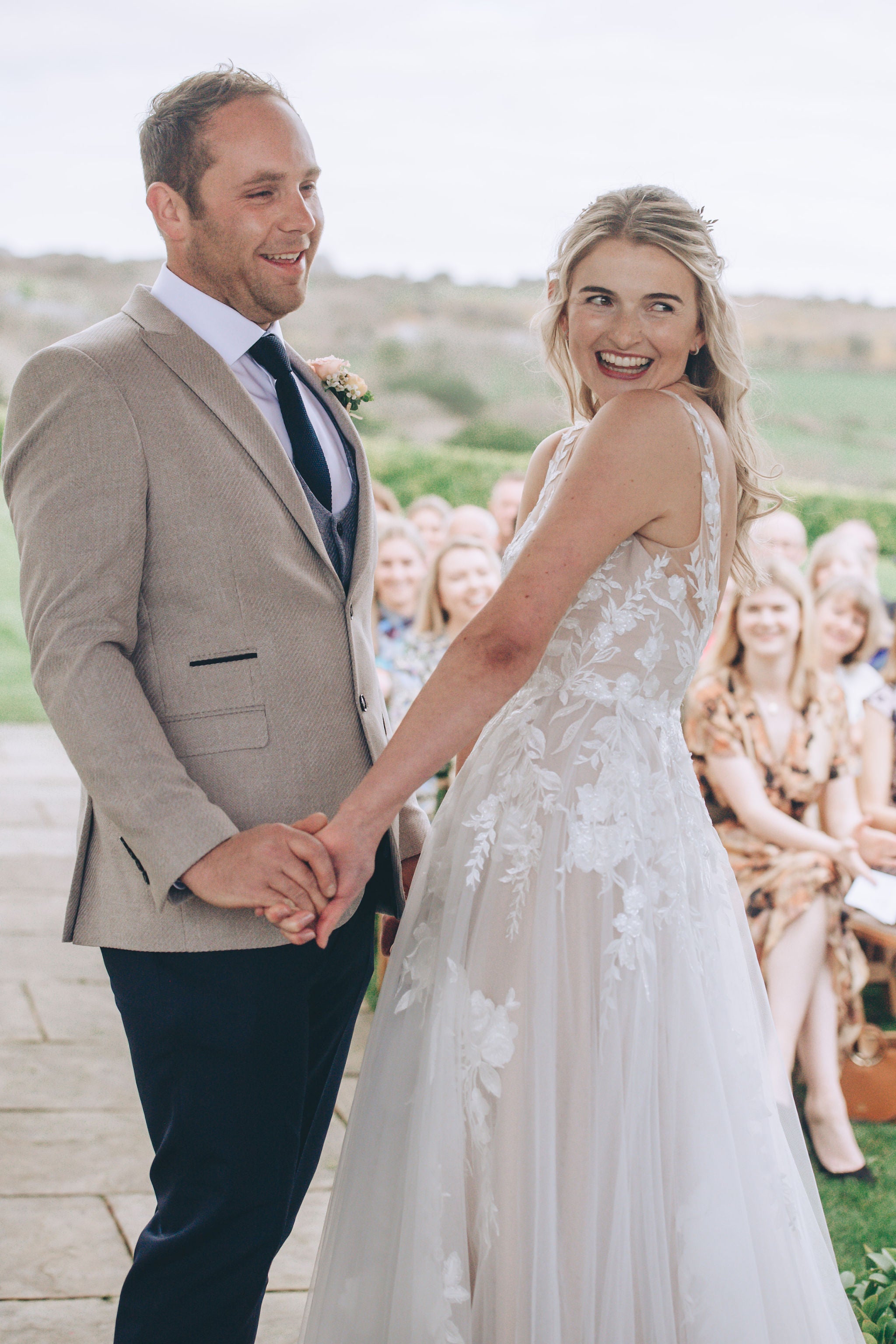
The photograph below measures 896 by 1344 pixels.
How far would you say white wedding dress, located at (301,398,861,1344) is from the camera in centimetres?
160

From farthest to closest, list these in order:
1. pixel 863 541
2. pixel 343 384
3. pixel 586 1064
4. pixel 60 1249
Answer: pixel 863 541 < pixel 60 1249 < pixel 343 384 < pixel 586 1064

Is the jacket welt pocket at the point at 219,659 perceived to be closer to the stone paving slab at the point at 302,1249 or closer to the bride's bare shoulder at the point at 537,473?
the bride's bare shoulder at the point at 537,473

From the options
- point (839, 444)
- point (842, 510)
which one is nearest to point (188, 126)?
point (842, 510)

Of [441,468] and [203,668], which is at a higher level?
[203,668]

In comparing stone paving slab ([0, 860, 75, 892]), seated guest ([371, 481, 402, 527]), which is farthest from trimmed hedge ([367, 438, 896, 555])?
stone paving slab ([0, 860, 75, 892])

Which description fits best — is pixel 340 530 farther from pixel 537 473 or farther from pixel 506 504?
pixel 506 504

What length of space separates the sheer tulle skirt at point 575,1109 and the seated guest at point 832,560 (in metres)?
3.41

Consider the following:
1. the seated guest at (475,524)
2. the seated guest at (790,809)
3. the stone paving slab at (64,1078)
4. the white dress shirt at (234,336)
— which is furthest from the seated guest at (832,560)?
the white dress shirt at (234,336)

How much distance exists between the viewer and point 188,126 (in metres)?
1.68

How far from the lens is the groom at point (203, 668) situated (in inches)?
60.4

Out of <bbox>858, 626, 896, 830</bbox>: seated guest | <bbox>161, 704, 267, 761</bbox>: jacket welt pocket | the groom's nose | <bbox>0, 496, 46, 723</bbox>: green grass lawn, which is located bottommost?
<bbox>0, 496, 46, 723</bbox>: green grass lawn

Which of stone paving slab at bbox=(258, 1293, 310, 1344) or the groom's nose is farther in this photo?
stone paving slab at bbox=(258, 1293, 310, 1344)

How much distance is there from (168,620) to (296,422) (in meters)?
0.39

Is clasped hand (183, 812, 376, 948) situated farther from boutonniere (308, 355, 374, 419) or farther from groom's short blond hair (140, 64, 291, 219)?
groom's short blond hair (140, 64, 291, 219)
